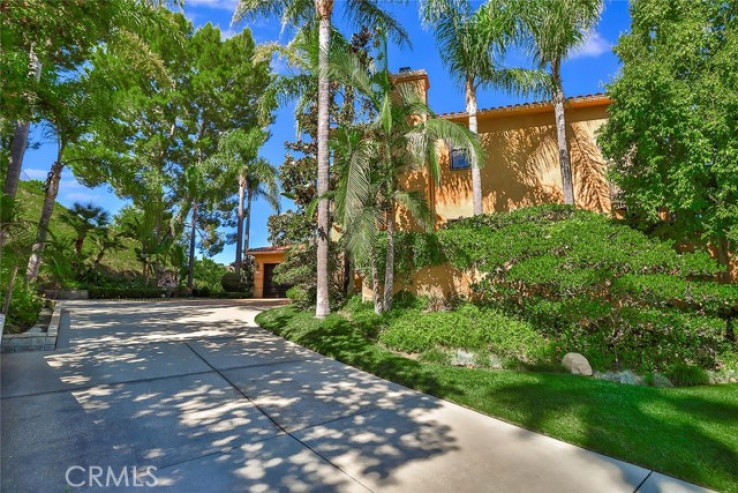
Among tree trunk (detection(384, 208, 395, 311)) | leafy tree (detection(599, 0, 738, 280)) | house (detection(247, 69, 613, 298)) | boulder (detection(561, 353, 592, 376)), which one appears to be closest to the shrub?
tree trunk (detection(384, 208, 395, 311))

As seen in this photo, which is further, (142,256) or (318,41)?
(142,256)

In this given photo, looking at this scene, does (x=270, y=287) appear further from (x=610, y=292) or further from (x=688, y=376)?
(x=688, y=376)

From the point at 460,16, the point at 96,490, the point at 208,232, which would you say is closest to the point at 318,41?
the point at 460,16

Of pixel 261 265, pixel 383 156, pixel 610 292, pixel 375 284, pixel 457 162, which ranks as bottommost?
pixel 610 292

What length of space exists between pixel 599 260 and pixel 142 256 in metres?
21.1

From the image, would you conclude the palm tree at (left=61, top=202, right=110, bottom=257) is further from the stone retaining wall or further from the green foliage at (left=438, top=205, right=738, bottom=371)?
the green foliage at (left=438, top=205, right=738, bottom=371)

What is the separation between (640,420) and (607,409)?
1.08 ft

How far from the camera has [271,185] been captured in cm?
1852

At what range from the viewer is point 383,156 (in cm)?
865

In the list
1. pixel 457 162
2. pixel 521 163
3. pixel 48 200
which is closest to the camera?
pixel 48 200

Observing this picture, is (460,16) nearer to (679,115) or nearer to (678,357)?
(679,115)

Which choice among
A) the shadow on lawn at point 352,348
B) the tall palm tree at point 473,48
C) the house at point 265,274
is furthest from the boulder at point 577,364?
the house at point 265,274

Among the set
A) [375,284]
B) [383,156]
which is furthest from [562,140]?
[375,284]

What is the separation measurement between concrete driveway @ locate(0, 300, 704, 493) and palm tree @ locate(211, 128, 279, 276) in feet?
47.3
